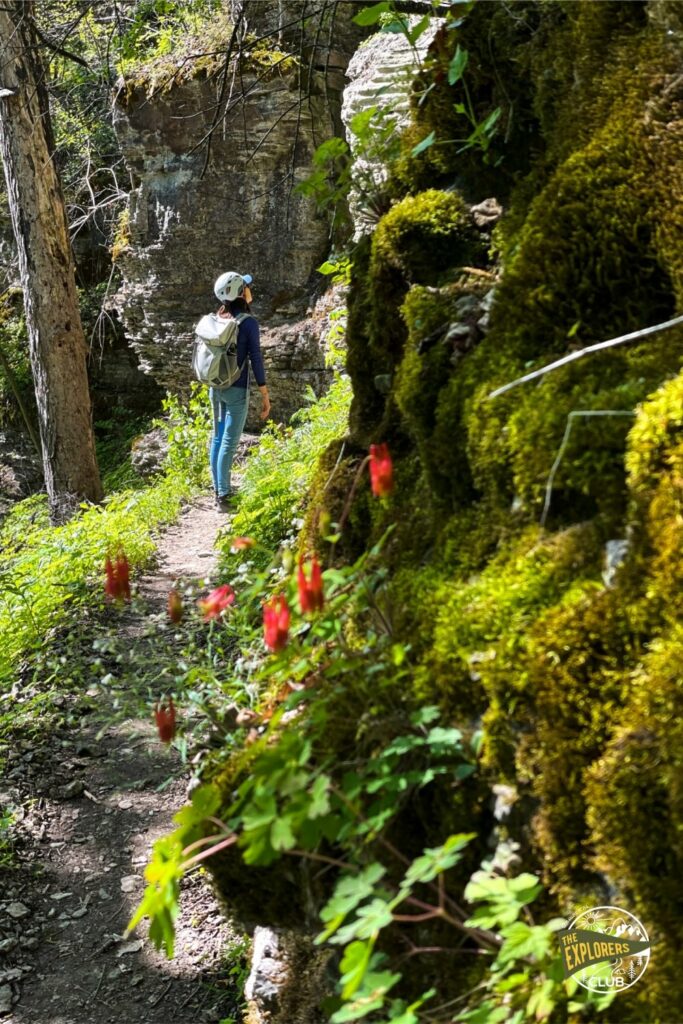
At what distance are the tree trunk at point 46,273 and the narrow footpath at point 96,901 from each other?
16.2 ft

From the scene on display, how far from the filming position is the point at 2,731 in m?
4.98

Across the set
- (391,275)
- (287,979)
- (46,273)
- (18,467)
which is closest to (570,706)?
(287,979)

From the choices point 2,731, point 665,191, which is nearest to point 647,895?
point 665,191

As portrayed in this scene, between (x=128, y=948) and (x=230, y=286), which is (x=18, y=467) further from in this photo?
(x=128, y=948)

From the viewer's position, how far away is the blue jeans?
831 centimetres

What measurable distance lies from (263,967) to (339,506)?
1.57m

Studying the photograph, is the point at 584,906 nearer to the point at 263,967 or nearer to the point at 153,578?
the point at 263,967

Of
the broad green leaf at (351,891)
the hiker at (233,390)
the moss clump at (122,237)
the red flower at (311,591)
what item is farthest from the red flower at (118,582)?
the moss clump at (122,237)

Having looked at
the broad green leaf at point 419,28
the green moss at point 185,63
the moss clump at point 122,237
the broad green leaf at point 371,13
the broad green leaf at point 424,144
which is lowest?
the moss clump at point 122,237

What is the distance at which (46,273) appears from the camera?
905 cm

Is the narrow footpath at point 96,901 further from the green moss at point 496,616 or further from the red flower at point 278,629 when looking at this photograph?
the green moss at point 496,616

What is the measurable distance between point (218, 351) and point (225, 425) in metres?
0.79

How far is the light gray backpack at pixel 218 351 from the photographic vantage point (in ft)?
25.8

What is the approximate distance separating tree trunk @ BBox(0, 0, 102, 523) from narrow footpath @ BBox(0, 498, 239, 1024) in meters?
4.94
